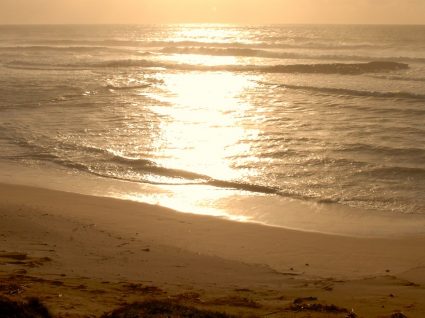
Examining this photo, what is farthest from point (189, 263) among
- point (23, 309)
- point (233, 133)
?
point (233, 133)

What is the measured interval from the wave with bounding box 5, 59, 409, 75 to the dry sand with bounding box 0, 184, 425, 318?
29642 millimetres

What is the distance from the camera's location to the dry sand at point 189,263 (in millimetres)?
5980

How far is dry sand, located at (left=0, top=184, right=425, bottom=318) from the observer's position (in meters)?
5.98

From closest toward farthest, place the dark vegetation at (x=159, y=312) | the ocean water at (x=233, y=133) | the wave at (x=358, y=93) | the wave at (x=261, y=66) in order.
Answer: the dark vegetation at (x=159, y=312) → the ocean water at (x=233, y=133) → the wave at (x=358, y=93) → the wave at (x=261, y=66)

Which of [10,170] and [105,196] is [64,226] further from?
[10,170]

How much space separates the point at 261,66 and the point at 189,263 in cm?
3458

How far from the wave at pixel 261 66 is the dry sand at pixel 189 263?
97.2 feet

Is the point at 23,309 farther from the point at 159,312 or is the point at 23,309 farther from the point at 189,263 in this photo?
the point at 189,263

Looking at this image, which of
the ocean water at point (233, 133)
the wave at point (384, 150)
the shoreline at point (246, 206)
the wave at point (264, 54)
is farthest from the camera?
the wave at point (264, 54)

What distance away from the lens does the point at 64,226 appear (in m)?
9.01

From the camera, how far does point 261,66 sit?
136 feet

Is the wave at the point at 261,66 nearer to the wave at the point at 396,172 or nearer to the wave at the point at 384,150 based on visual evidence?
the wave at the point at 384,150

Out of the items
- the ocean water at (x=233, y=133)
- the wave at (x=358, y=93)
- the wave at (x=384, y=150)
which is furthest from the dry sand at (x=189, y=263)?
the wave at (x=358, y=93)

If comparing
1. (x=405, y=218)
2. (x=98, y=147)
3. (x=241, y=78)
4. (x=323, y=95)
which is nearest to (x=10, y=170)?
(x=98, y=147)
